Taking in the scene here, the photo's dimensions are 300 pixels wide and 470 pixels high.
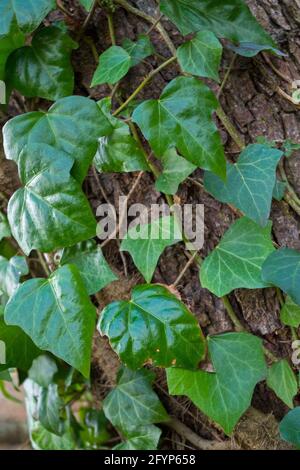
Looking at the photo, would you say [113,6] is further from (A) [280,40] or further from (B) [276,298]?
(B) [276,298]

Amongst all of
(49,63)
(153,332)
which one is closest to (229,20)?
(49,63)

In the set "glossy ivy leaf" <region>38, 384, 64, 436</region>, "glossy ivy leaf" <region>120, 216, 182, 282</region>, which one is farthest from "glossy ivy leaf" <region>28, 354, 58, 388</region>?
"glossy ivy leaf" <region>120, 216, 182, 282</region>

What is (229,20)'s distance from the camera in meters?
1.02

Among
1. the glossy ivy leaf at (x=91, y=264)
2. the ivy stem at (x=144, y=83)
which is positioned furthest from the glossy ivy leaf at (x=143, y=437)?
the ivy stem at (x=144, y=83)

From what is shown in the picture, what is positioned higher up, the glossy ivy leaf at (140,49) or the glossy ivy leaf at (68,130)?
the glossy ivy leaf at (140,49)

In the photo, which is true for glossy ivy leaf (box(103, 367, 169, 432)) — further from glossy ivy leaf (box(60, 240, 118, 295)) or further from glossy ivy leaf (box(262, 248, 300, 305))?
glossy ivy leaf (box(262, 248, 300, 305))

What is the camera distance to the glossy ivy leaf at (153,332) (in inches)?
36.9

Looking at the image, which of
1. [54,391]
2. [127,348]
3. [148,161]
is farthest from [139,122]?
[54,391]

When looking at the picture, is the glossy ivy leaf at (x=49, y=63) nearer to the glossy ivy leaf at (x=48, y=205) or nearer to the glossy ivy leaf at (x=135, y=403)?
the glossy ivy leaf at (x=48, y=205)

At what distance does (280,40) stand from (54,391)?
0.91 metres

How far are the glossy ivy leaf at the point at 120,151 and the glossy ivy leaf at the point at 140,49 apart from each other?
9 centimetres

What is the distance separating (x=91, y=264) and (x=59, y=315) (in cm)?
18

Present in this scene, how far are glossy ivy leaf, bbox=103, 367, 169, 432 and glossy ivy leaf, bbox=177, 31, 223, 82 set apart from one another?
1.88 feet

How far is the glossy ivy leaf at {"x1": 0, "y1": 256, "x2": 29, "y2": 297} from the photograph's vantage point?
1.20 metres
